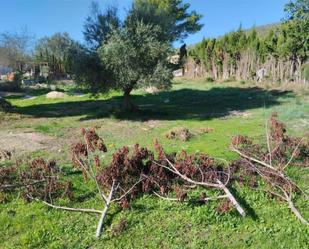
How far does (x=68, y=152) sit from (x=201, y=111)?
7515 mm

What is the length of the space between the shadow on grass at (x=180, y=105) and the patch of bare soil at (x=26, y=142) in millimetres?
3669

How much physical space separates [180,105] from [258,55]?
9216 millimetres

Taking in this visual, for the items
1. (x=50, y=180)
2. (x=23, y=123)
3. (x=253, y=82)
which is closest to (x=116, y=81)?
(x=23, y=123)

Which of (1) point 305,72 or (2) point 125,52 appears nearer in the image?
(2) point 125,52

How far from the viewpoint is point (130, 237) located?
4.79 metres

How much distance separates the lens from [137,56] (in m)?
12.6

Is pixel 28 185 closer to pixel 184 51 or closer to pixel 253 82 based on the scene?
pixel 253 82

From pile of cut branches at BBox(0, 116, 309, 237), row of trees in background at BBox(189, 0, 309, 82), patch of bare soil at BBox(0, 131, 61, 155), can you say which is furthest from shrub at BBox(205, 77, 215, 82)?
pile of cut branches at BBox(0, 116, 309, 237)

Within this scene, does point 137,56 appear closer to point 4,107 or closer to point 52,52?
point 4,107

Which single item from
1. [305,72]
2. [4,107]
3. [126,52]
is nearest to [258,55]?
[305,72]

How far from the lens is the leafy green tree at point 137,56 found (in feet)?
40.6

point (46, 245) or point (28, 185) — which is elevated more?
point (28, 185)

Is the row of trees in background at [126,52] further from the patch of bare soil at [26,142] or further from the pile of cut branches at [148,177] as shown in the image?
the pile of cut branches at [148,177]

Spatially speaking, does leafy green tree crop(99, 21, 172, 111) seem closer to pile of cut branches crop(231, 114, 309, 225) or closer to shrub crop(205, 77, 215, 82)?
pile of cut branches crop(231, 114, 309, 225)
